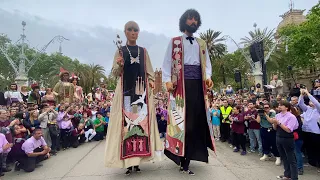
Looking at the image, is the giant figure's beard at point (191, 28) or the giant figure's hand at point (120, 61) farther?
the giant figure's beard at point (191, 28)

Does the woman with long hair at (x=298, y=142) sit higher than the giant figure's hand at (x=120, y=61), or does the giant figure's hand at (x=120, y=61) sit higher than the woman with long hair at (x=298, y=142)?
the giant figure's hand at (x=120, y=61)

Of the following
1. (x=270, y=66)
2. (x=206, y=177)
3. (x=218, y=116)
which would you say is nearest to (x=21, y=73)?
(x=218, y=116)

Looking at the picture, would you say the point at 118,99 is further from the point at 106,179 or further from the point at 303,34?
the point at 303,34

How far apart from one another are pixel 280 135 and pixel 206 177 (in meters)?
1.53

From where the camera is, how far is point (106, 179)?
435 centimetres

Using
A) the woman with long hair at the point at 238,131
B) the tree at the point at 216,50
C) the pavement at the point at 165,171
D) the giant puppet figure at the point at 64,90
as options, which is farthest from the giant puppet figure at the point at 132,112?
the tree at the point at 216,50

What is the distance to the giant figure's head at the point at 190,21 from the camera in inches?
190

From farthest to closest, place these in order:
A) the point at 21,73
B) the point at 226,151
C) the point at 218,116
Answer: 1. the point at 21,73
2. the point at 218,116
3. the point at 226,151

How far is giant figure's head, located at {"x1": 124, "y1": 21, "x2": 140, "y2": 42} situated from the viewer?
4852 millimetres

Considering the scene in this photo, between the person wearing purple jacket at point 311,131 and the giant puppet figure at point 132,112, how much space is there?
10.2ft

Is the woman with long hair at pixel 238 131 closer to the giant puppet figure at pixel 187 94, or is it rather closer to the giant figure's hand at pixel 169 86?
the giant puppet figure at pixel 187 94

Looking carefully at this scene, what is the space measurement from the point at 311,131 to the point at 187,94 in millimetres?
2885

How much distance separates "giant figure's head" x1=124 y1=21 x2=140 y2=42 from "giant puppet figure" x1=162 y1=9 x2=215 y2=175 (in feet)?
2.09

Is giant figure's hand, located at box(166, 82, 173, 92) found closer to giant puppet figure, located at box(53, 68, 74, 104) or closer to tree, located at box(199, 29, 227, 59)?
giant puppet figure, located at box(53, 68, 74, 104)
